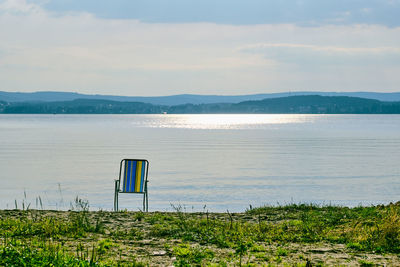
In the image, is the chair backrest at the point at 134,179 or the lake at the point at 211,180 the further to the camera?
the lake at the point at 211,180

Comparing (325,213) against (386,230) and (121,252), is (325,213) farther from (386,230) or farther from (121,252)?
(121,252)

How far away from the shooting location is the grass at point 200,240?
5754 millimetres

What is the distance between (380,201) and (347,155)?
15.4 meters

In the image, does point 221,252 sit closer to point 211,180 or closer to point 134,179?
point 134,179

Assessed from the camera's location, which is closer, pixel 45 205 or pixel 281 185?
pixel 45 205

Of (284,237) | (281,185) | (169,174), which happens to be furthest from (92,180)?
(284,237)

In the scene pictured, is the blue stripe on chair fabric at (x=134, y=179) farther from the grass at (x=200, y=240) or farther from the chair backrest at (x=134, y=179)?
the grass at (x=200, y=240)

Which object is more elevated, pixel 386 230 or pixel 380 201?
pixel 386 230

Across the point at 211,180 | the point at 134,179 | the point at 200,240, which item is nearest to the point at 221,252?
the point at 200,240

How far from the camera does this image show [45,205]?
13539mm

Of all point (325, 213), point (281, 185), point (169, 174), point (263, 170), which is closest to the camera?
point (325, 213)

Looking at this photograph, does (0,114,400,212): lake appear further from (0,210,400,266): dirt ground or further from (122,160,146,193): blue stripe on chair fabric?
(0,210,400,266): dirt ground

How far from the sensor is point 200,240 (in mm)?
6945

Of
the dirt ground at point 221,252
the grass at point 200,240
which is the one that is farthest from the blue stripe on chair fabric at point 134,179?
the dirt ground at point 221,252
